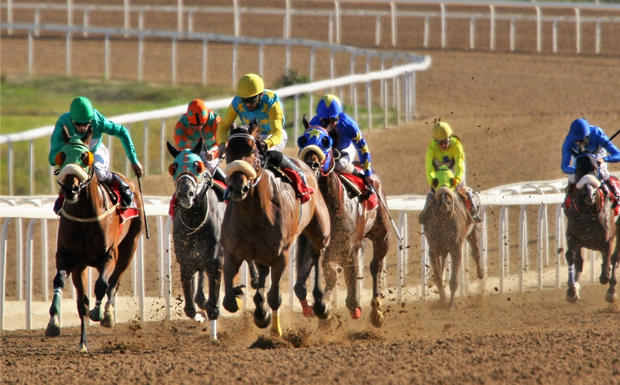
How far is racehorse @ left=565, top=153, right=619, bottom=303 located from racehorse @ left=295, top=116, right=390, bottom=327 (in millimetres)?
2457

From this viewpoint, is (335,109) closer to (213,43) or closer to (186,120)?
(186,120)

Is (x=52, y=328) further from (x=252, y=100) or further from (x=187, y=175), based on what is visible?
(x=252, y=100)

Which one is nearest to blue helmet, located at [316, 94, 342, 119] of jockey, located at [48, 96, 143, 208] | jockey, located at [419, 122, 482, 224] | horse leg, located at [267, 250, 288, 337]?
jockey, located at [48, 96, 143, 208]

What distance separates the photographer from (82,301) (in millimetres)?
7707

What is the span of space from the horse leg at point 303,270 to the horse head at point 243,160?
1.22m

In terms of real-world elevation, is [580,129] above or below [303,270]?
above

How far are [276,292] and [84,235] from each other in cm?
152

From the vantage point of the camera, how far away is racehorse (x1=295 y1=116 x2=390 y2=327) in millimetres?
8070

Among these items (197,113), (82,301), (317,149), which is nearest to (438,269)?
(317,149)

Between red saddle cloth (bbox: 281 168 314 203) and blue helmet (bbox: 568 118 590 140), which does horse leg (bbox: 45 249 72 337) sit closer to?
red saddle cloth (bbox: 281 168 314 203)

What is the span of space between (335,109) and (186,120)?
4.25 feet

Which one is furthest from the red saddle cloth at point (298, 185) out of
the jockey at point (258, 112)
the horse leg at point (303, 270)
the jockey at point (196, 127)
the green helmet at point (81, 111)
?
the green helmet at point (81, 111)

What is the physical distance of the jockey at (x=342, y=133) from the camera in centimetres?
852

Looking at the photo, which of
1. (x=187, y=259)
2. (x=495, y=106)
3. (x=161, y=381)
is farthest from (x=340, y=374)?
(x=495, y=106)
